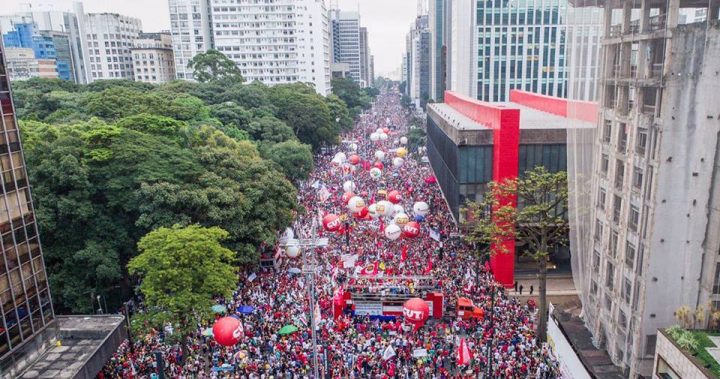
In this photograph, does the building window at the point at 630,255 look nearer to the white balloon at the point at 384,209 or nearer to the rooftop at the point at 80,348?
the white balloon at the point at 384,209

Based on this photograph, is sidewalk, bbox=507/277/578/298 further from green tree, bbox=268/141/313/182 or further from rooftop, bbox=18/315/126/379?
green tree, bbox=268/141/313/182

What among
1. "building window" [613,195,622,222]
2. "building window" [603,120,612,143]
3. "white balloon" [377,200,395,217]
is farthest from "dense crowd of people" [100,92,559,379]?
"building window" [603,120,612,143]

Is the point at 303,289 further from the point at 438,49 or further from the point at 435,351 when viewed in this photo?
the point at 438,49

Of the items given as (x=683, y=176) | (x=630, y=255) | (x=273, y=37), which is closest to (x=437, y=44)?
(x=273, y=37)

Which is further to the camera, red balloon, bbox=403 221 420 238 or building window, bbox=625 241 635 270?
red balloon, bbox=403 221 420 238

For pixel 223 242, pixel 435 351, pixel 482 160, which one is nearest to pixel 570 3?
pixel 482 160

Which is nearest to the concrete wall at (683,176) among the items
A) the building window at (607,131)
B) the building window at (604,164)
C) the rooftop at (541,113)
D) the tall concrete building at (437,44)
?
the building window at (607,131)

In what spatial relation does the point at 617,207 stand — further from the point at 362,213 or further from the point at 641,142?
the point at 362,213
